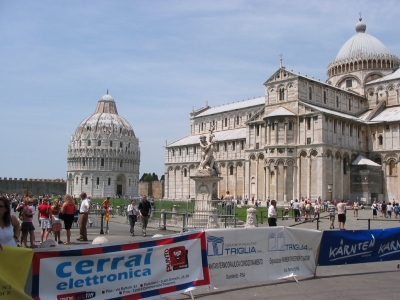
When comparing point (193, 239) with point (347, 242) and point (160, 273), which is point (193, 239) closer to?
point (160, 273)

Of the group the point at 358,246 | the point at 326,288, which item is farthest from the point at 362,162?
the point at 326,288

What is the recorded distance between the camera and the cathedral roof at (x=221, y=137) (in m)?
68.1

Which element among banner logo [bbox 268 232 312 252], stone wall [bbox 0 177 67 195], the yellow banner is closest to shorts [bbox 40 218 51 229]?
banner logo [bbox 268 232 312 252]

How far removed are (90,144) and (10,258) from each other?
4431 inches

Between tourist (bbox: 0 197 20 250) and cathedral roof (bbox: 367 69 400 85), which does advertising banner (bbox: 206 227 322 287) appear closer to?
tourist (bbox: 0 197 20 250)

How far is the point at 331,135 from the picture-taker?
49469 millimetres

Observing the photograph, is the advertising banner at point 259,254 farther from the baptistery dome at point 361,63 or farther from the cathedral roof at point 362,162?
the baptistery dome at point 361,63

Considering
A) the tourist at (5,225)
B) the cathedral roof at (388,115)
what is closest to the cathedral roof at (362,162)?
the cathedral roof at (388,115)

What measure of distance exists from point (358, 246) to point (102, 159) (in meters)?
109

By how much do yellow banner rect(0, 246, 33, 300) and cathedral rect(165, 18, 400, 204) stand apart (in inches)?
1731

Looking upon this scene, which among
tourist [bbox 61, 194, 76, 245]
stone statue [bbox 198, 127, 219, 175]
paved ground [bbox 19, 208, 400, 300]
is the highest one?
stone statue [bbox 198, 127, 219, 175]

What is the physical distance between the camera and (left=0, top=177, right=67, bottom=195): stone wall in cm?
9812

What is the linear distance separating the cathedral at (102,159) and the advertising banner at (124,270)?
349ft

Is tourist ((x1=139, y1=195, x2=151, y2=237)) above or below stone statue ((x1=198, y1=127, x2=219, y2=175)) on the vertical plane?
below
